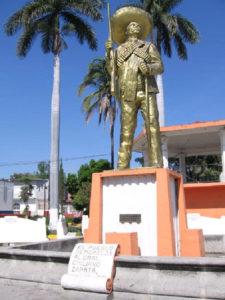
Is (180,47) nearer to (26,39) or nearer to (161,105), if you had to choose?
(161,105)

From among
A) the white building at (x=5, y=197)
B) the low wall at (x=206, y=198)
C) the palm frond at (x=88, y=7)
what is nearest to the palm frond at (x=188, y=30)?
the palm frond at (x=88, y=7)

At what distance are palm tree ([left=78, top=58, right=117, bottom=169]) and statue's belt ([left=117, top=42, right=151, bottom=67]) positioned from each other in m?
15.4

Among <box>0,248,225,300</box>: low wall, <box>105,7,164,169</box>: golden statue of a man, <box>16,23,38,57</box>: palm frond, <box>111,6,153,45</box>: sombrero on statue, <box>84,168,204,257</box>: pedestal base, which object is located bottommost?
<box>0,248,225,300</box>: low wall

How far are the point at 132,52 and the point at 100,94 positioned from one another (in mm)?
16789

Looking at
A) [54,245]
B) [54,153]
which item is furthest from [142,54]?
[54,153]

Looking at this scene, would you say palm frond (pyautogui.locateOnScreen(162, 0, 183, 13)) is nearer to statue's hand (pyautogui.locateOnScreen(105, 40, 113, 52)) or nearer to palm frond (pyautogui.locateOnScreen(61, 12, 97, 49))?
palm frond (pyautogui.locateOnScreen(61, 12, 97, 49))

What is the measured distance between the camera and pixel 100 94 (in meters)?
22.6

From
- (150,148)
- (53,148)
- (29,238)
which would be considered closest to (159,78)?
(53,148)

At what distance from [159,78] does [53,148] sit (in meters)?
8.95

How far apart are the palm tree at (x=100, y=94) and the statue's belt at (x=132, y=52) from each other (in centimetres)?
1544

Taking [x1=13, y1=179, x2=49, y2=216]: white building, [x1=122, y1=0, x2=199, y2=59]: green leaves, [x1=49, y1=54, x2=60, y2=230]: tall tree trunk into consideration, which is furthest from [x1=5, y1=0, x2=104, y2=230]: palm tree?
[x1=13, y1=179, x2=49, y2=216]: white building

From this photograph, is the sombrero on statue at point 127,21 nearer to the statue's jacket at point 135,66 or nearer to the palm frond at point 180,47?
the statue's jacket at point 135,66

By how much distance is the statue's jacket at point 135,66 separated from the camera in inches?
235

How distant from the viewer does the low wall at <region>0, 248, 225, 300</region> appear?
10.3 feet
